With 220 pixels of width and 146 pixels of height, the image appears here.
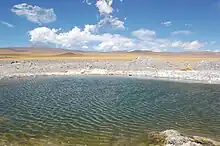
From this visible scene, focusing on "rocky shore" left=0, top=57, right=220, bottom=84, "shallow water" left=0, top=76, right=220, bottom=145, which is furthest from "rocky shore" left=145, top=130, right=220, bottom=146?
"rocky shore" left=0, top=57, right=220, bottom=84

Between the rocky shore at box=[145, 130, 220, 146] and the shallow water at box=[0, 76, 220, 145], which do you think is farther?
the shallow water at box=[0, 76, 220, 145]

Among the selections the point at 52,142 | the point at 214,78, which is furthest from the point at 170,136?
the point at 214,78

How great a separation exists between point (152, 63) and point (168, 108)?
49493 millimetres

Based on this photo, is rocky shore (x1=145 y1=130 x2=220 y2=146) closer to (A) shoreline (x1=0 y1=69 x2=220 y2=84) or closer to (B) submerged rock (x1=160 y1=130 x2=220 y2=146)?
(B) submerged rock (x1=160 y1=130 x2=220 y2=146)

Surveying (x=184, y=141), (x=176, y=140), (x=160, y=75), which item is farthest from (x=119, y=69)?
(x=184, y=141)

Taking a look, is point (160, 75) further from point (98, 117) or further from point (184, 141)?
point (184, 141)

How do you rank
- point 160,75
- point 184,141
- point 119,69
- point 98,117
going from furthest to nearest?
point 119,69
point 160,75
point 98,117
point 184,141

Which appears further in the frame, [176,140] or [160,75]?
[160,75]

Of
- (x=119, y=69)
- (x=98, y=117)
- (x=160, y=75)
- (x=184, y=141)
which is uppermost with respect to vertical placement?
(x=119, y=69)

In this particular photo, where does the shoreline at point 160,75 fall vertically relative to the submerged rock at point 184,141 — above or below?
above

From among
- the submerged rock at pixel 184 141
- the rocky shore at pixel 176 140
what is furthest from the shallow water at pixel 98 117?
the submerged rock at pixel 184 141

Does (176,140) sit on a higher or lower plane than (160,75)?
lower

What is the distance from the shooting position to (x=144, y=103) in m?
29.1

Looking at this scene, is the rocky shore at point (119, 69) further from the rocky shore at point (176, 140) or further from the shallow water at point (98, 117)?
the rocky shore at point (176, 140)
